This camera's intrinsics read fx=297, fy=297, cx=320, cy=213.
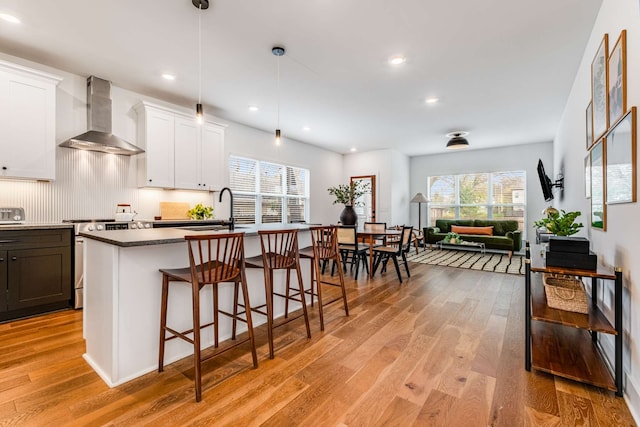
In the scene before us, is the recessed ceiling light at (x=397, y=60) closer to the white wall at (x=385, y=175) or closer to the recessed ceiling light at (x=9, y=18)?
the recessed ceiling light at (x=9, y=18)

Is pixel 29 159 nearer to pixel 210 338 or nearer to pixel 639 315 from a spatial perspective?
pixel 210 338

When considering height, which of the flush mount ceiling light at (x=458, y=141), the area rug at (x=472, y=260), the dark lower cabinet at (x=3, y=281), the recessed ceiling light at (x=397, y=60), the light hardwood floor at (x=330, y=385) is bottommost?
the light hardwood floor at (x=330, y=385)

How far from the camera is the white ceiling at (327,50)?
96.8 inches

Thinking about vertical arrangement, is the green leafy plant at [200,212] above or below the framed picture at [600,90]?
below

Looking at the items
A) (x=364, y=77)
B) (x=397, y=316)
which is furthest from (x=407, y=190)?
(x=397, y=316)

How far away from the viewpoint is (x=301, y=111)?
16.2 feet

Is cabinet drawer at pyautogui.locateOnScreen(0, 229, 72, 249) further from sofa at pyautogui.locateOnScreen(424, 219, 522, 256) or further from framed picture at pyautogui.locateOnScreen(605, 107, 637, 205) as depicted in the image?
sofa at pyautogui.locateOnScreen(424, 219, 522, 256)

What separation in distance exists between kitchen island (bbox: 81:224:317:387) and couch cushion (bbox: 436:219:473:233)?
7.33m

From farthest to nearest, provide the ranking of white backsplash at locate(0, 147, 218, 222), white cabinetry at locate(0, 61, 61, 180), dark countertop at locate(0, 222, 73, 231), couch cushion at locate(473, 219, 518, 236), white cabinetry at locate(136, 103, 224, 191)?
couch cushion at locate(473, 219, 518, 236) < white cabinetry at locate(136, 103, 224, 191) < white backsplash at locate(0, 147, 218, 222) < white cabinetry at locate(0, 61, 61, 180) < dark countertop at locate(0, 222, 73, 231)

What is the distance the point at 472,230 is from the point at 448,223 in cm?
69

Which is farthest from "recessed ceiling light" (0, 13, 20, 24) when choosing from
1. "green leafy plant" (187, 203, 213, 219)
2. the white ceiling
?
"green leafy plant" (187, 203, 213, 219)

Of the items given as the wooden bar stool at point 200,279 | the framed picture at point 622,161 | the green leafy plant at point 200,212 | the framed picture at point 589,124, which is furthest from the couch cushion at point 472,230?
the wooden bar stool at point 200,279

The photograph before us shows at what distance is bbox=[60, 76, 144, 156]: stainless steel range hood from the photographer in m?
3.59

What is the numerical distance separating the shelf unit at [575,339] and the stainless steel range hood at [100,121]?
175 inches
